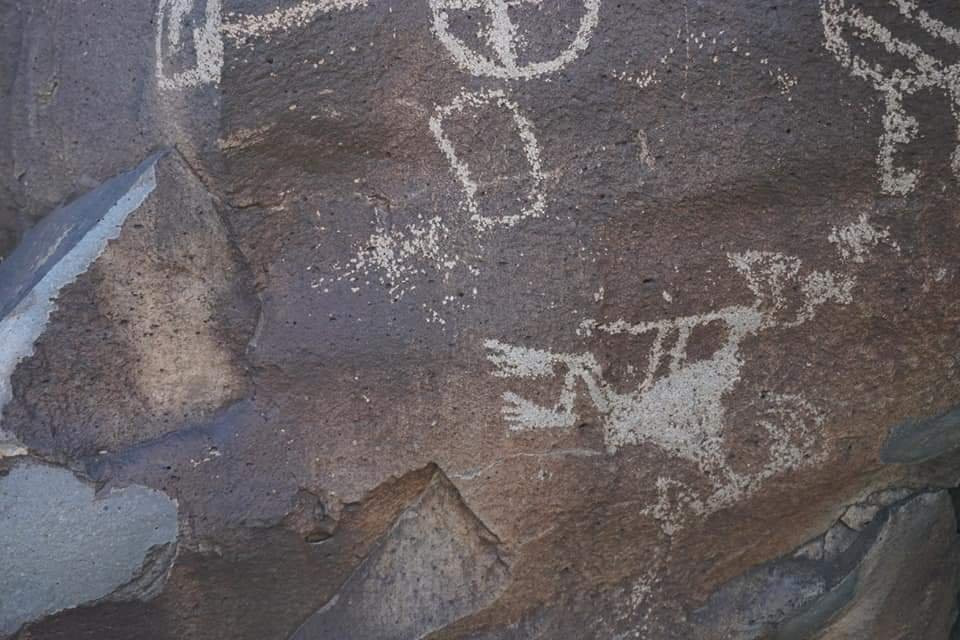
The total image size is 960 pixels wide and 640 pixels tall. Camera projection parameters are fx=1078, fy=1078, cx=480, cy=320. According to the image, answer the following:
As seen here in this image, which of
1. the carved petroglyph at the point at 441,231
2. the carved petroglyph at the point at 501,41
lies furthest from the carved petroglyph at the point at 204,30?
the carved petroglyph at the point at 441,231

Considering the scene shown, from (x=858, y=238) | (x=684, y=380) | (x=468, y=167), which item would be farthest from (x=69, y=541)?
(x=858, y=238)

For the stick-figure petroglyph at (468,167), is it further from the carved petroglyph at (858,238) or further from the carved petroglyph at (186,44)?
the carved petroglyph at (858,238)

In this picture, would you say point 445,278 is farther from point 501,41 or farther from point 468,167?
point 501,41

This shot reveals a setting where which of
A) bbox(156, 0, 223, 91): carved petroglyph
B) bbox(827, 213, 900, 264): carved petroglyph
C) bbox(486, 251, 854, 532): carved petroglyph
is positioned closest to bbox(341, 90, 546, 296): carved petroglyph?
bbox(486, 251, 854, 532): carved petroglyph

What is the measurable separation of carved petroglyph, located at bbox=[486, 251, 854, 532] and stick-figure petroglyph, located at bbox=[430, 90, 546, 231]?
0.54 ft

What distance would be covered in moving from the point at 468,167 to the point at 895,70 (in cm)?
56

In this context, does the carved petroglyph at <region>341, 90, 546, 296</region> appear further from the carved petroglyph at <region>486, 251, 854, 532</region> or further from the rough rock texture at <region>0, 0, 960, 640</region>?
the carved petroglyph at <region>486, 251, 854, 532</region>

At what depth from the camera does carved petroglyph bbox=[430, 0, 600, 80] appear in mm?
1368

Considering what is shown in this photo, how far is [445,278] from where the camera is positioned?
4.63ft

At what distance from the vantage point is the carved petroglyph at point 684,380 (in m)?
1.43

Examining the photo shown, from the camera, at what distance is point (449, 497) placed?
1.47 m

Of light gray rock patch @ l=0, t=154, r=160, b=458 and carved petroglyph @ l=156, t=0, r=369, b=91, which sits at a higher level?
carved petroglyph @ l=156, t=0, r=369, b=91

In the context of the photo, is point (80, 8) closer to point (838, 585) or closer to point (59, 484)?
point (59, 484)

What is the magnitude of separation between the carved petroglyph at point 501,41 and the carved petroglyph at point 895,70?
307 mm
